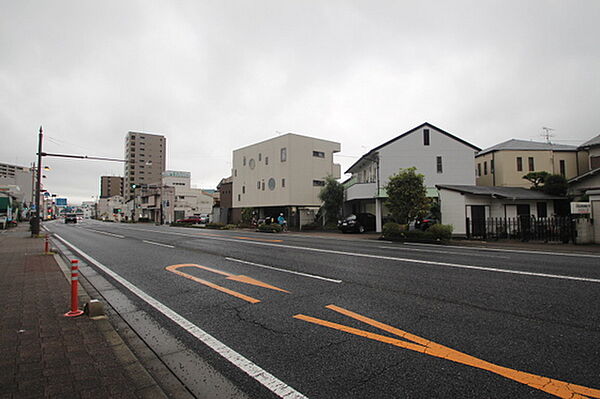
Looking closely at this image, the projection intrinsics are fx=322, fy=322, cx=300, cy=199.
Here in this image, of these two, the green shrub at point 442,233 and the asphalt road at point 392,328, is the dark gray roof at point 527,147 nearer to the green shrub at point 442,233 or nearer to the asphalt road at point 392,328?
the green shrub at point 442,233

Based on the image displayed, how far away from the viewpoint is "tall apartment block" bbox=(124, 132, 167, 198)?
108250 mm

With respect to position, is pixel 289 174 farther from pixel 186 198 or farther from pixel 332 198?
pixel 186 198

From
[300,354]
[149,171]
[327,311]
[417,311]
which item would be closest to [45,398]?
[300,354]

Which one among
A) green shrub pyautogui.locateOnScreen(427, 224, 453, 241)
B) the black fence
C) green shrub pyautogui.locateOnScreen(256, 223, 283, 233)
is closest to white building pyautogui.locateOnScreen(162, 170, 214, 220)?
green shrub pyautogui.locateOnScreen(256, 223, 283, 233)

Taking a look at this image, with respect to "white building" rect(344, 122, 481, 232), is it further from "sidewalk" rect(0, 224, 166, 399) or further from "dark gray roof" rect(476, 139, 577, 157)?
"sidewalk" rect(0, 224, 166, 399)

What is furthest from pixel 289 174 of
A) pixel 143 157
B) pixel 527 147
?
pixel 143 157

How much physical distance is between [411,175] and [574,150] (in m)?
24.8

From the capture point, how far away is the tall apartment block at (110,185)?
146012 millimetres

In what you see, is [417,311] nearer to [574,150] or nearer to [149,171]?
[574,150]

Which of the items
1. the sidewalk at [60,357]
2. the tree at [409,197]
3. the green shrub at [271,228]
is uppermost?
the tree at [409,197]

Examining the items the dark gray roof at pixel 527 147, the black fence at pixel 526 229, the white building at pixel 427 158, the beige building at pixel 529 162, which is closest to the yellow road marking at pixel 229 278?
the black fence at pixel 526 229

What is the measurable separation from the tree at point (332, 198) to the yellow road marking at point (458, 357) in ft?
93.2

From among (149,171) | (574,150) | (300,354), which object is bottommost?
(300,354)

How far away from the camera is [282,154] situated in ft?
122
